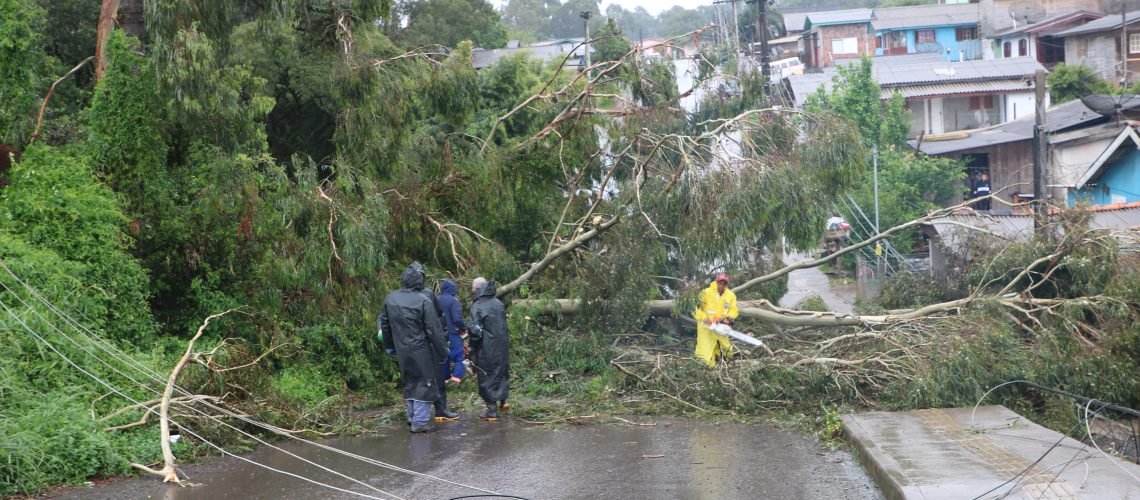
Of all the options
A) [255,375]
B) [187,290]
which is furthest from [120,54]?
[255,375]

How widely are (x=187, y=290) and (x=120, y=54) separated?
2.62 m

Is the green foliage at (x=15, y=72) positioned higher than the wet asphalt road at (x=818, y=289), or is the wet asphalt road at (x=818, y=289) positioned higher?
the green foliage at (x=15, y=72)

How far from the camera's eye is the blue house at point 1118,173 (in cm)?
2439

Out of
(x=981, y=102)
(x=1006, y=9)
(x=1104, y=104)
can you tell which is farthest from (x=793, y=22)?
(x=1104, y=104)

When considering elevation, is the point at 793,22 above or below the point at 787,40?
above

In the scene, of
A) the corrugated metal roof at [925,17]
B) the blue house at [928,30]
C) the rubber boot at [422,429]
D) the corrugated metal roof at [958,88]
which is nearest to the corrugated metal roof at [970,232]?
the rubber boot at [422,429]

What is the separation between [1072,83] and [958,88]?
4.85 metres

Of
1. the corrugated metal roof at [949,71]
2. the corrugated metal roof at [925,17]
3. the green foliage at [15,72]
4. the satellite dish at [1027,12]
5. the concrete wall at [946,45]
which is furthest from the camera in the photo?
the corrugated metal roof at [925,17]

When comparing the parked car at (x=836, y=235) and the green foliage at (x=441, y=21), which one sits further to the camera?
the green foliage at (x=441, y=21)

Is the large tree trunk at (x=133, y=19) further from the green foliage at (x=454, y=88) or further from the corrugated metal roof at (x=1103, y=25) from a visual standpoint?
the corrugated metal roof at (x=1103, y=25)

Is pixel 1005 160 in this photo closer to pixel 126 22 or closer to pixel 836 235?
pixel 836 235

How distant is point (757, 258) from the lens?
12852mm

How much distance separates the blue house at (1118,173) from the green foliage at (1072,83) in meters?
16.4

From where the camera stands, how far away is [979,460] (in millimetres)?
6797
